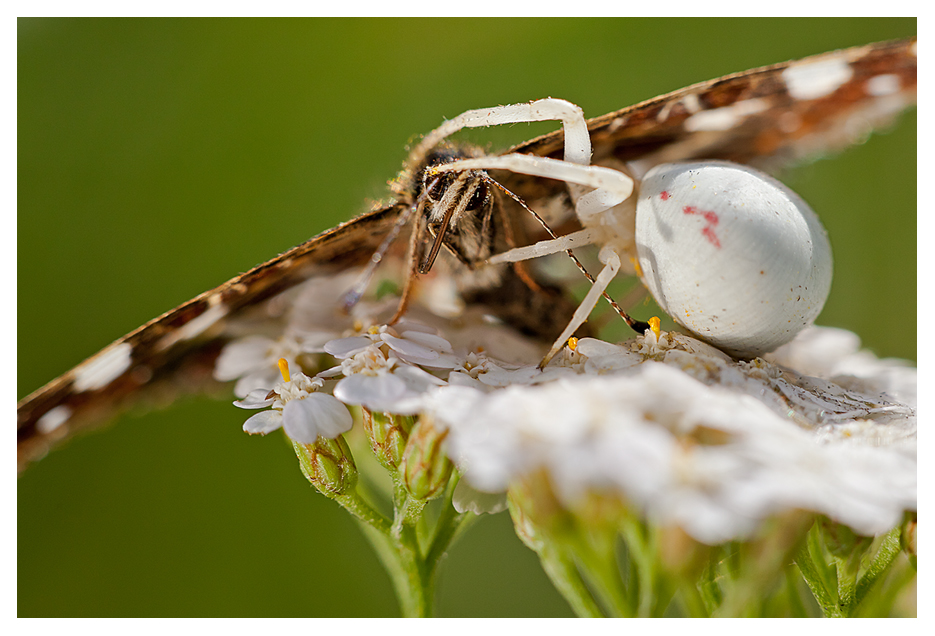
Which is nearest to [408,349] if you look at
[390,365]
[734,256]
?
[390,365]

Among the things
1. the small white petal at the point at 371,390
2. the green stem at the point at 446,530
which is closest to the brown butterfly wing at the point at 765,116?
the small white petal at the point at 371,390

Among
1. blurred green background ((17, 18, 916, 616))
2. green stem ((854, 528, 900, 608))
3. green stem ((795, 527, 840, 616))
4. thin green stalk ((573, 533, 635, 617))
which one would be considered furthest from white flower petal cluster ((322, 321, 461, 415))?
blurred green background ((17, 18, 916, 616))

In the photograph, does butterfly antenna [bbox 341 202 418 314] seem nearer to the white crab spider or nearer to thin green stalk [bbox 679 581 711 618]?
the white crab spider

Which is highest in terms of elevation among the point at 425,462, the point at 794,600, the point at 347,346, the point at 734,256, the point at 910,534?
the point at 347,346

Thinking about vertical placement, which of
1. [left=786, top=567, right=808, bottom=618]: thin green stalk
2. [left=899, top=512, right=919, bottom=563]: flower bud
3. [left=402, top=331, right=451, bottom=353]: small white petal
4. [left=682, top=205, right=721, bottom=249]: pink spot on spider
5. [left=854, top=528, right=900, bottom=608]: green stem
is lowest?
[left=786, top=567, right=808, bottom=618]: thin green stalk

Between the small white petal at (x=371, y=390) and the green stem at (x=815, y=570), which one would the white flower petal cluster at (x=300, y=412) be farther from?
the green stem at (x=815, y=570)

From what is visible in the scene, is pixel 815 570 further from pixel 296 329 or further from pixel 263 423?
pixel 296 329

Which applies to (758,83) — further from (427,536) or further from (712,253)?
(427,536)
